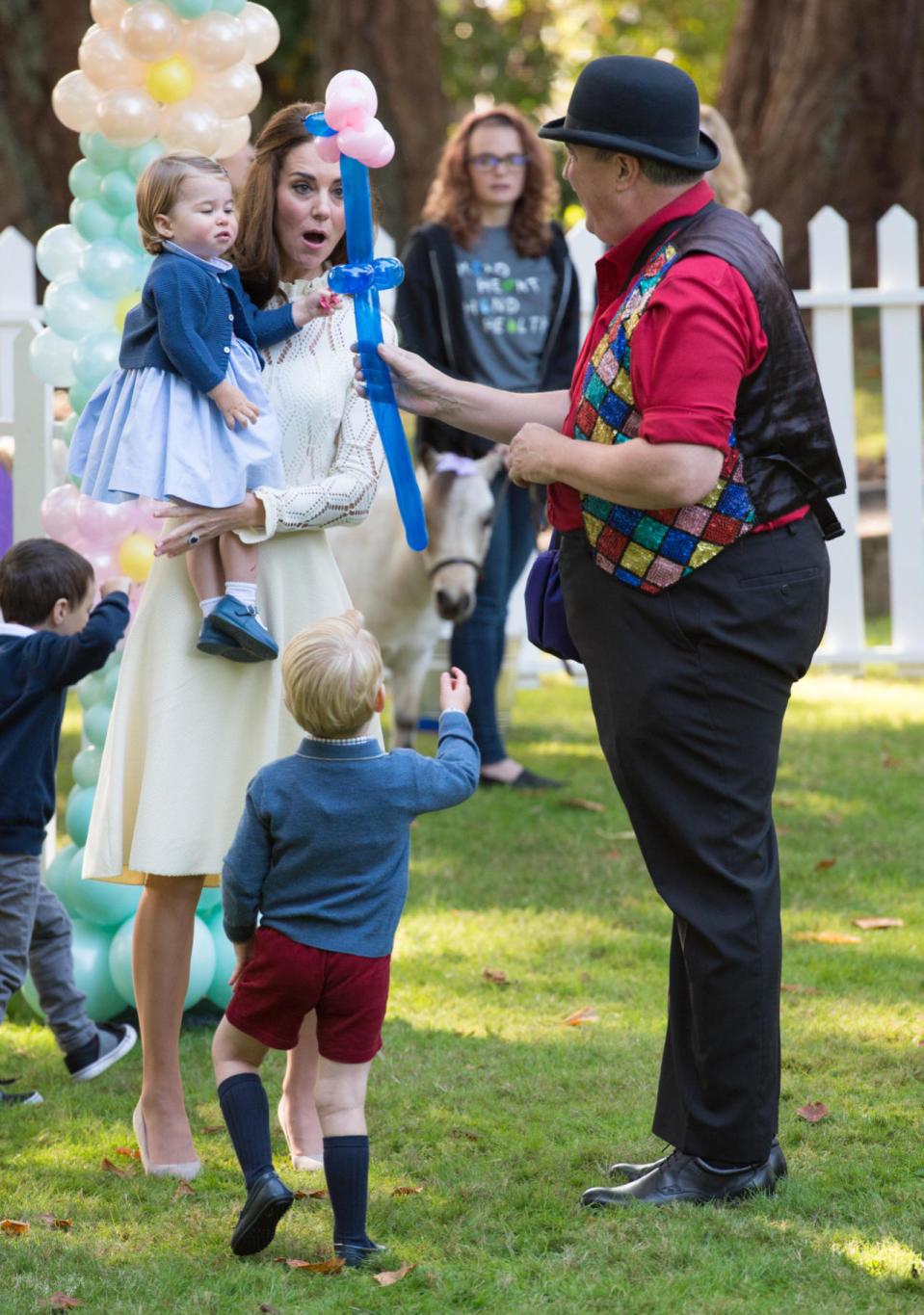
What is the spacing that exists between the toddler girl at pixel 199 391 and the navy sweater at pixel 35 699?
0.42m

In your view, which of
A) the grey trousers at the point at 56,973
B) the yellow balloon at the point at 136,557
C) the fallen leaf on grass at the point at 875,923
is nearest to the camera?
the grey trousers at the point at 56,973

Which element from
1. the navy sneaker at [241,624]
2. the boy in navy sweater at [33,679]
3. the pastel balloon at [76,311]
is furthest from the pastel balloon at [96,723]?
the navy sneaker at [241,624]

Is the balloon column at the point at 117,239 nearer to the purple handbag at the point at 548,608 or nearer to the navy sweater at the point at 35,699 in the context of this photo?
→ the navy sweater at the point at 35,699

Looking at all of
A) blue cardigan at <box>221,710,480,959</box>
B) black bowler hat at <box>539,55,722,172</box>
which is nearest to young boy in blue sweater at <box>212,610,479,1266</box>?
blue cardigan at <box>221,710,480,959</box>

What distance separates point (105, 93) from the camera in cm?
436

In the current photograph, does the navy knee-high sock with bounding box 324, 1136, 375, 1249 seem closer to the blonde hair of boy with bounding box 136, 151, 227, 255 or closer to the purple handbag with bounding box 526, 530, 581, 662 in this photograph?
the purple handbag with bounding box 526, 530, 581, 662

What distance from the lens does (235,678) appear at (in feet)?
11.1

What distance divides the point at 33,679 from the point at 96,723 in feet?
3.02

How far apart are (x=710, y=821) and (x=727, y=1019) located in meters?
0.39

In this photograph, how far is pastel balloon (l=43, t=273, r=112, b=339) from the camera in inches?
174

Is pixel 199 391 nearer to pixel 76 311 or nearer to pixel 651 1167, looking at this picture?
pixel 76 311

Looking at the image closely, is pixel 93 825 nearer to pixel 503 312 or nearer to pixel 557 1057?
pixel 557 1057

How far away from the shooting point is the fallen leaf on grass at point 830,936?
495 centimetres

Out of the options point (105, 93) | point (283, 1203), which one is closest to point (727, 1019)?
point (283, 1203)
